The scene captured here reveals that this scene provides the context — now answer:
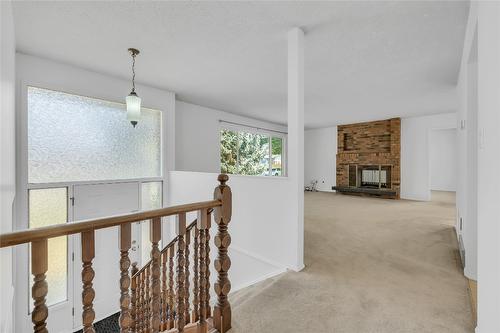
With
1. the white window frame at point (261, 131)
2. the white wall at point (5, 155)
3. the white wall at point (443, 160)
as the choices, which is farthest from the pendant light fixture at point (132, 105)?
the white wall at point (443, 160)

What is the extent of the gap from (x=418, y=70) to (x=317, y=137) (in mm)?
5755

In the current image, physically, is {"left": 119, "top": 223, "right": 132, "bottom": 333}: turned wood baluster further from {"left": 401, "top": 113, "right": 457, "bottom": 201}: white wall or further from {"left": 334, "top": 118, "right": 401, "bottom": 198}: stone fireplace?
{"left": 401, "top": 113, "right": 457, "bottom": 201}: white wall

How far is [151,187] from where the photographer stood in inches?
180

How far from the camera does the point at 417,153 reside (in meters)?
7.10

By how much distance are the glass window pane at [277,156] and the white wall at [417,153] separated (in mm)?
3831

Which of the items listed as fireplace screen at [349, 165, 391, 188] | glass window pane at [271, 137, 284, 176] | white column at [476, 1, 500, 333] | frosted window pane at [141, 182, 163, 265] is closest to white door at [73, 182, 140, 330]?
frosted window pane at [141, 182, 163, 265]

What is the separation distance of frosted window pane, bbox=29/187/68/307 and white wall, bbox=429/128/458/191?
34.0 ft

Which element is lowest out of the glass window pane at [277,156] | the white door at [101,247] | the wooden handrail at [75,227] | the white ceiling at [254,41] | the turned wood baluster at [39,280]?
the white door at [101,247]

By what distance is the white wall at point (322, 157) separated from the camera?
8.95 m

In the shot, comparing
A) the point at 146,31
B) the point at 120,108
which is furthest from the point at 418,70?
the point at 120,108

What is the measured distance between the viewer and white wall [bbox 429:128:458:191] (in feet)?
28.2

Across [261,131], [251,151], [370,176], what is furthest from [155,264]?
[370,176]

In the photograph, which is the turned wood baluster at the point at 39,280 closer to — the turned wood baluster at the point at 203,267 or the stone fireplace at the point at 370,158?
the turned wood baluster at the point at 203,267

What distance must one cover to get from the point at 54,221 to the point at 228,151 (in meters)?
4.24
